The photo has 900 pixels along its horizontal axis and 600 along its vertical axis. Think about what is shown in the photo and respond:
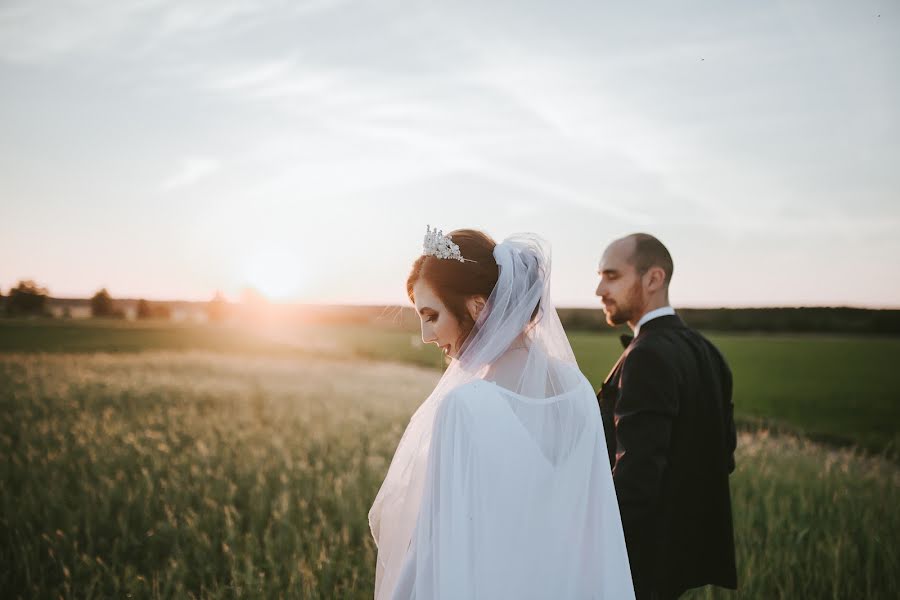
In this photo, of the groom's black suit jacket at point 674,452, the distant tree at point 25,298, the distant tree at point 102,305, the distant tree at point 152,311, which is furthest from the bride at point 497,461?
the distant tree at point 152,311

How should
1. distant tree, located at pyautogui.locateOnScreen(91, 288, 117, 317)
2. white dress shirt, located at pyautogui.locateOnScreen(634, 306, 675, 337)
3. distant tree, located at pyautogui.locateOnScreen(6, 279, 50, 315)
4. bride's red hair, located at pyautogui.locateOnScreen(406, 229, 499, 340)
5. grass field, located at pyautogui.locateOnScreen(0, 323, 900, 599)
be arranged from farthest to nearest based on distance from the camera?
distant tree, located at pyautogui.locateOnScreen(91, 288, 117, 317) < distant tree, located at pyautogui.locateOnScreen(6, 279, 50, 315) < grass field, located at pyautogui.locateOnScreen(0, 323, 900, 599) < white dress shirt, located at pyautogui.locateOnScreen(634, 306, 675, 337) < bride's red hair, located at pyautogui.locateOnScreen(406, 229, 499, 340)

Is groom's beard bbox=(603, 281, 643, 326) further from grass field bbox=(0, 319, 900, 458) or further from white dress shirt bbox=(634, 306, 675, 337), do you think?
grass field bbox=(0, 319, 900, 458)

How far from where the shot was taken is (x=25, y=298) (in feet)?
186

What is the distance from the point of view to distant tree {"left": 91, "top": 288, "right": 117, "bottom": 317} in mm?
73125

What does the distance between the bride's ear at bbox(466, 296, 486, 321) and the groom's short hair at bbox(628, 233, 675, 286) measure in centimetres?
158

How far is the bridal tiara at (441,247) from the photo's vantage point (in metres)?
2.32

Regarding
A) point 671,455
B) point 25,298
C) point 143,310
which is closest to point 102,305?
point 143,310

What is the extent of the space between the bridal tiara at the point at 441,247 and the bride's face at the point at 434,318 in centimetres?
14

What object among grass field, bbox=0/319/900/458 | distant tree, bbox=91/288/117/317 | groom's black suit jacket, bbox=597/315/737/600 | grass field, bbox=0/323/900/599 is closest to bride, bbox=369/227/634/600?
grass field, bbox=0/319/900/458

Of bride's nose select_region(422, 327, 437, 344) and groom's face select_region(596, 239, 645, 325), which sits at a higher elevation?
groom's face select_region(596, 239, 645, 325)

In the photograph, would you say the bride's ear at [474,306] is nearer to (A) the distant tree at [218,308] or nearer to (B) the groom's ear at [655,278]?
(B) the groom's ear at [655,278]

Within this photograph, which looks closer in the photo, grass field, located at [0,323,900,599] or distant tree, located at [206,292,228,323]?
grass field, located at [0,323,900,599]

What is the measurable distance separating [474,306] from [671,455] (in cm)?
149

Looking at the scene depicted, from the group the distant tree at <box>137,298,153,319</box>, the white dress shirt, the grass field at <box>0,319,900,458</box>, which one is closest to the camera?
the white dress shirt
